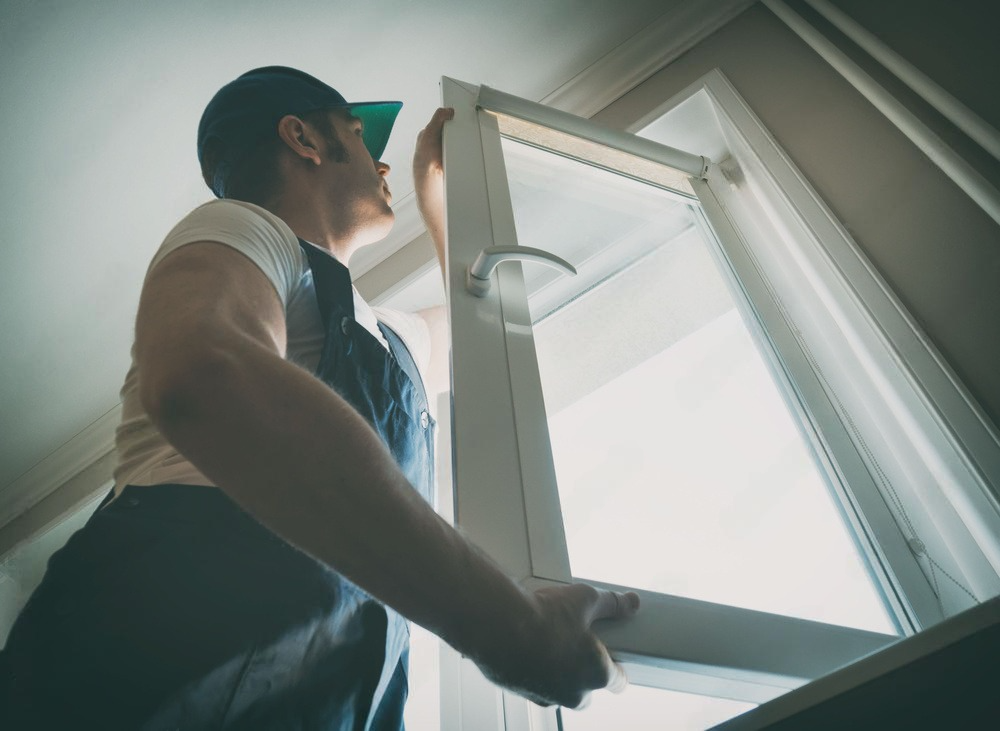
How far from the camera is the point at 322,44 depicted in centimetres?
160

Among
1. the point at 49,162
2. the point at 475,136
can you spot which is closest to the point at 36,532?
the point at 49,162

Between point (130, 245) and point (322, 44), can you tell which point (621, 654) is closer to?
point (322, 44)

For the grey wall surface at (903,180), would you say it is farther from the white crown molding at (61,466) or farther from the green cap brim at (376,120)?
the white crown molding at (61,466)

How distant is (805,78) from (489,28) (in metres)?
0.85

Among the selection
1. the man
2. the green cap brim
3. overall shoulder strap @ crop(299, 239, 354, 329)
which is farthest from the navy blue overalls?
the green cap brim

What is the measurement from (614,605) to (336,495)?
31 centimetres

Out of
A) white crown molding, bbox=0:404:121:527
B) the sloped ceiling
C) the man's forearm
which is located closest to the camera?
the man's forearm

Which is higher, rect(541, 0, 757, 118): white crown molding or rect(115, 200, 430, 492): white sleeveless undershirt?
rect(541, 0, 757, 118): white crown molding

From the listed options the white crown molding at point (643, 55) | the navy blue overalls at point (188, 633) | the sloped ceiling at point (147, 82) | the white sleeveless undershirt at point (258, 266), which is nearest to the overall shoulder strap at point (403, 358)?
Answer: the white sleeveless undershirt at point (258, 266)

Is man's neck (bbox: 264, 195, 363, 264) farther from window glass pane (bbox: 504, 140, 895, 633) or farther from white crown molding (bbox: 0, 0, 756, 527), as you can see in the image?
white crown molding (bbox: 0, 0, 756, 527)

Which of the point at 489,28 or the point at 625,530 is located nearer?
the point at 625,530

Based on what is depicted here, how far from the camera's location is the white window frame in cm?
61

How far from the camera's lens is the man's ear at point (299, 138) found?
1173 millimetres

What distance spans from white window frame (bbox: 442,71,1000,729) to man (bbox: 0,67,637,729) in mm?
91
